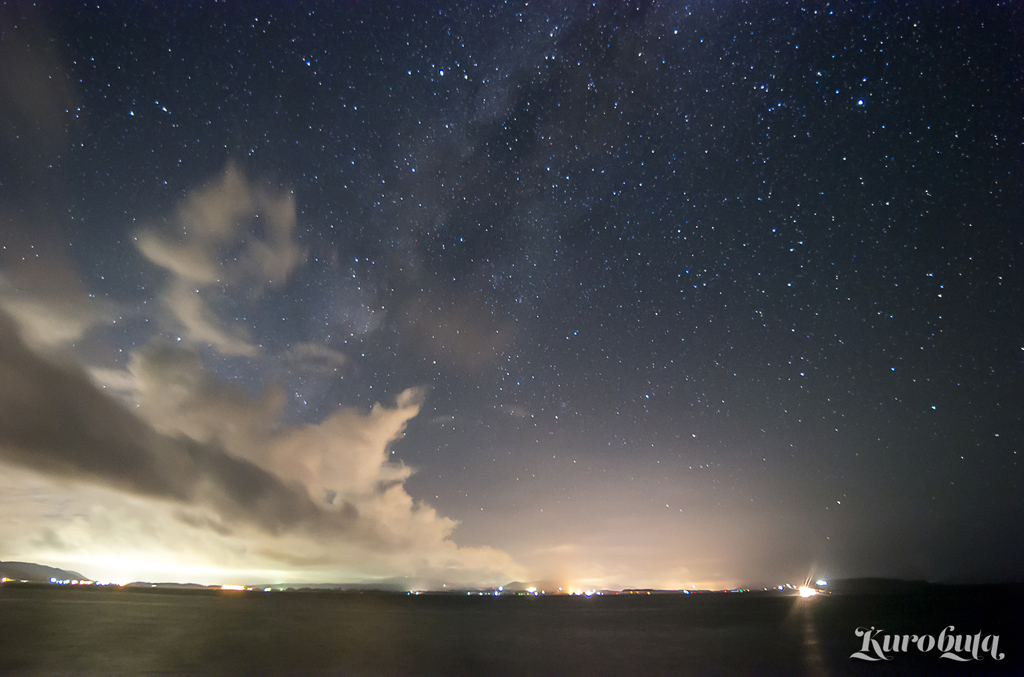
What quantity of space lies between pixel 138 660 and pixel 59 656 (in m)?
2.90

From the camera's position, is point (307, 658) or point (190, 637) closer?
point (307, 658)

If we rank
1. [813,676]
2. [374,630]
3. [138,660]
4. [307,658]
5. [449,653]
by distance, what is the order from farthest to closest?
[374,630], [449,653], [307,658], [138,660], [813,676]

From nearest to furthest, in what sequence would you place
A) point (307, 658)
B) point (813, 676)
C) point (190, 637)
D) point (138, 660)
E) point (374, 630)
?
point (813, 676) < point (138, 660) < point (307, 658) < point (190, 637) < point (374, 630)

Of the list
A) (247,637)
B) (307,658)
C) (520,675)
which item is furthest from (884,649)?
(247,637)

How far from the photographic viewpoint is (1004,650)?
22203 mm

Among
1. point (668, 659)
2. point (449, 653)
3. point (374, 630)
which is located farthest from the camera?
point (374, 630)

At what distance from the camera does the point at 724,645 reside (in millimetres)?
25328

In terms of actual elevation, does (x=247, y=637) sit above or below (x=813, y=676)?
below

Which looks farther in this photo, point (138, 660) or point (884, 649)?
point (884, 649)

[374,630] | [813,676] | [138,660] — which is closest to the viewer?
[813,676]

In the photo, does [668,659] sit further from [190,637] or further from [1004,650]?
[190,637]

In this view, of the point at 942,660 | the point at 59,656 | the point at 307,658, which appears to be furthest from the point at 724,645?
the point at 59,656

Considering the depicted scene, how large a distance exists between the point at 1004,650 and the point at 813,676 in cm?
1426

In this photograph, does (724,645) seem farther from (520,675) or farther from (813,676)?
(520,675)
